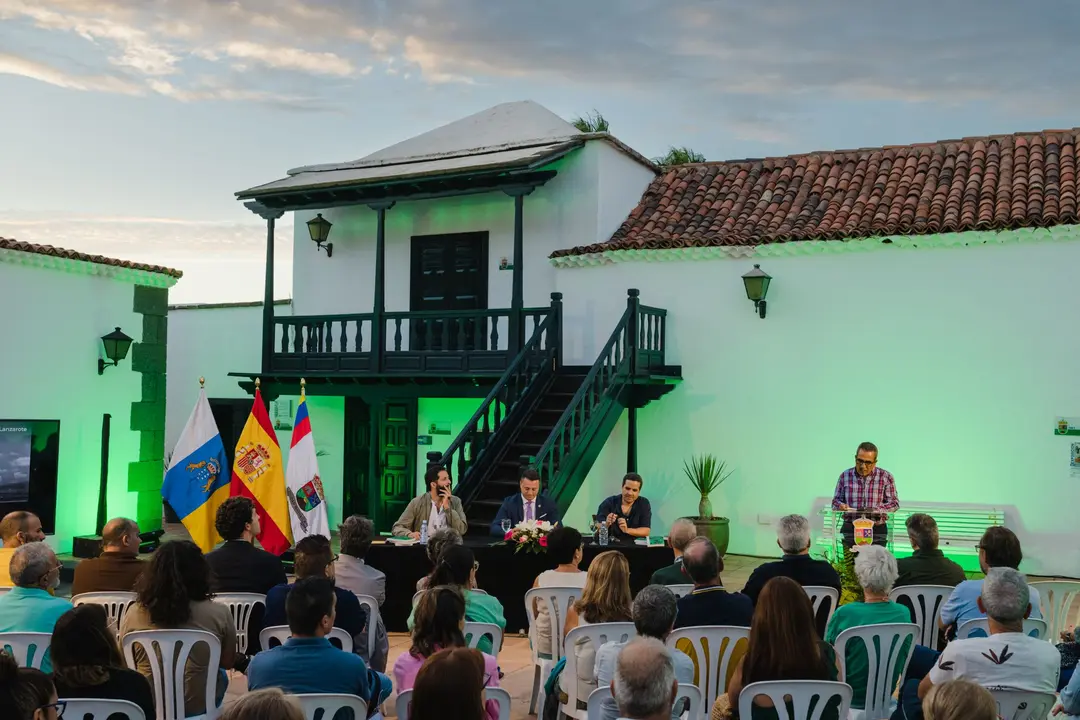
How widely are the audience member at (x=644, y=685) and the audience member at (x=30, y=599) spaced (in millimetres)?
2874

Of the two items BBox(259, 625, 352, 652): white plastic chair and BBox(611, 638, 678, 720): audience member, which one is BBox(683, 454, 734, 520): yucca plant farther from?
BBox(611, 638, 678, 720): audience member

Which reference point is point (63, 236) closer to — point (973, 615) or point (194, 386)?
point (194, 386)

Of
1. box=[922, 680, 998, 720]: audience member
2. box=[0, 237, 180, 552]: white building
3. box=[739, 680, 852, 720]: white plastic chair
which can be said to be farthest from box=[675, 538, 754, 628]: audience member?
box=[0, 237, 180, 552]: white building

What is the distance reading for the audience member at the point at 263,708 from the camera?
2680 mm

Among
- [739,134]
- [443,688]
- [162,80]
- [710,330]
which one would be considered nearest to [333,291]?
[162,80]

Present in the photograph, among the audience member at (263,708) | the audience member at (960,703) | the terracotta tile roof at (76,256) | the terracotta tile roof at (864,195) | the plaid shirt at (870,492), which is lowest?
the audience member at (960,703)

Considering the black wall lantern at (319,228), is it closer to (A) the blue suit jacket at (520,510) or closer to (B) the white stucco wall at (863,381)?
(B) the white stucco wall at (863,381)

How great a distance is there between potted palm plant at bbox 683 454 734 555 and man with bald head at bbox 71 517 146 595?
7220 mm

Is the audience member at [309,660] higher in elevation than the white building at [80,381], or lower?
lower

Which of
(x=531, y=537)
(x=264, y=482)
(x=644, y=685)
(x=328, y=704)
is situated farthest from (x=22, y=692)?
(x=264, y=482)

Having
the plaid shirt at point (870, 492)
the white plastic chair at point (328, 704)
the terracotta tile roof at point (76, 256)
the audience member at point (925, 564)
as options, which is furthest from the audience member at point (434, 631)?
the terracotta tile roof at point (76, 256)

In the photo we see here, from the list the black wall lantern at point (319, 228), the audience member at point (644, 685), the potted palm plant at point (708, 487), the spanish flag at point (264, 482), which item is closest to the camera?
the audience member at point (644, 685)

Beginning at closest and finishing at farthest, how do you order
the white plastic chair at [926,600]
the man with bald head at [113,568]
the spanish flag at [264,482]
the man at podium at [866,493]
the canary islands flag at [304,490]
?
the man with bald head at [113,568]
the white plastic chair at [926,600]
the man at podium at [866,493]
the spanish flag at [264,482]
the canary islands flag at [304,490]

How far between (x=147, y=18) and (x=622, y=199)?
712cm
